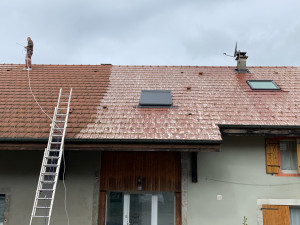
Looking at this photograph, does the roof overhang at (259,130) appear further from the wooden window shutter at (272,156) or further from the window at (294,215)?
the window at (294,215)

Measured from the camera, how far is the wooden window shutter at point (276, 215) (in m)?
7.17

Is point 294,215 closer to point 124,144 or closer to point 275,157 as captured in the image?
point 275,157

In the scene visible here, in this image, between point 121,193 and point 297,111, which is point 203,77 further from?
point 121,193

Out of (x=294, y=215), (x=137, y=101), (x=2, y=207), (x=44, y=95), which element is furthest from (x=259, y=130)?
(x=2, y=207)

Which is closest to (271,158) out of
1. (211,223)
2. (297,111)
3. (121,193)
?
(297,111)

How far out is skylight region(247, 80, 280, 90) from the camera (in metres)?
9.44

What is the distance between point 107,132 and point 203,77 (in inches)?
205

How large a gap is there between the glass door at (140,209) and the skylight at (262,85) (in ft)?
15.9

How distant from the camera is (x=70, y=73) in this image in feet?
35.3

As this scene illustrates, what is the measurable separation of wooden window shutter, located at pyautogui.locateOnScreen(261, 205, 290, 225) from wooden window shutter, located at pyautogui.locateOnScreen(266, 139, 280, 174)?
0.92 meters

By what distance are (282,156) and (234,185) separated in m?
1.57

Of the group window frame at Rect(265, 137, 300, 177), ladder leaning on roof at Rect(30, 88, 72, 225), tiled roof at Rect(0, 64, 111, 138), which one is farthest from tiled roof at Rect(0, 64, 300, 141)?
window frame at Rect(265, 137, 300, 177)

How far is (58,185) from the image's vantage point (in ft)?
24.3

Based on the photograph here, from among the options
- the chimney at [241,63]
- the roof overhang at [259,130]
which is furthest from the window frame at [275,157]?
the chimney at [241,63]
